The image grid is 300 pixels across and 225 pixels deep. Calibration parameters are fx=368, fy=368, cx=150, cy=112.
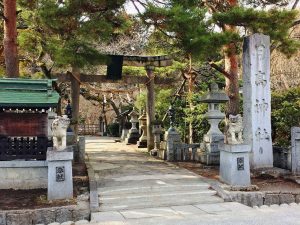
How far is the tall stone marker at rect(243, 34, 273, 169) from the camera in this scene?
1275 centimetres

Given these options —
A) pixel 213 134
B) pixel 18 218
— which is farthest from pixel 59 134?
pixel 213 134

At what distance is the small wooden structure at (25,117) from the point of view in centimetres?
1092

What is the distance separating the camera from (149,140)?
20375 mm

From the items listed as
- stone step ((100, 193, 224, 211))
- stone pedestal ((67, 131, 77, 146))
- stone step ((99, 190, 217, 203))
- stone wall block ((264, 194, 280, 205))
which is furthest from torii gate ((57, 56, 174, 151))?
stone wall block ((264, 194, 280, 205))

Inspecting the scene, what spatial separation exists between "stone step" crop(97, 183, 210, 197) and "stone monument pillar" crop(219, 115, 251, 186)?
31.5 inches

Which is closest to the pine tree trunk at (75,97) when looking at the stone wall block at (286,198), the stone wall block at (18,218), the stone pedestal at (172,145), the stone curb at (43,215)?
the stone pedestal at (172,145)

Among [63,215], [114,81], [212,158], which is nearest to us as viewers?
[63,215]

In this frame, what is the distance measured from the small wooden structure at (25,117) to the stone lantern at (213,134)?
270 inches

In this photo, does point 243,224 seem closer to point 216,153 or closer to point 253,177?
point 253,177

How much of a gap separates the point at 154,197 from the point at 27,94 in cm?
492

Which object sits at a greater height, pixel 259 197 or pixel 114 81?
pixel 114 81

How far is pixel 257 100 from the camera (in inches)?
505

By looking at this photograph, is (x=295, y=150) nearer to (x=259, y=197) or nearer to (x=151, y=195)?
(x=259, y=197)

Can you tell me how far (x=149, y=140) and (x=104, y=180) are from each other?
8667 mm
